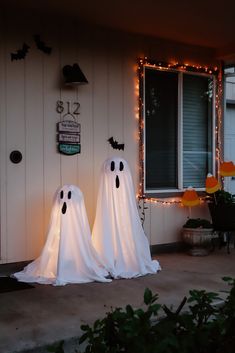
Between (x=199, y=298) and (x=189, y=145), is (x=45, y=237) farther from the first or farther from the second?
(x=199, y=298)

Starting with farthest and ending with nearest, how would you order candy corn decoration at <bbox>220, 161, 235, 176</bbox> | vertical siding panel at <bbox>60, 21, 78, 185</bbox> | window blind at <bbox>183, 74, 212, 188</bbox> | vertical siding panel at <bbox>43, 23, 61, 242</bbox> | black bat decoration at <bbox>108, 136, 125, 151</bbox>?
1. window blind at <bbox>183, 74, 212, 188</bbox>
2. candy corn decoration at <bbox>220, 161, 235, 176</bbox>
3. black bat decoration at <bbox>108, 136, 125, 151</bbox>
4. vertical siding panel at <bbox>60, 21, 78, 185</bbox>
5. vertical siding panel at <bbox>43, 23, 61, 242</bbox>

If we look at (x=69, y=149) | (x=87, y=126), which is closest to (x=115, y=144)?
(x=87, y=126)

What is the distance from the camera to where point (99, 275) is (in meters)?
4.48

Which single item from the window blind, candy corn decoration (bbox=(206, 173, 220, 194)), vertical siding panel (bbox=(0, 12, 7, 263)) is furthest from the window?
vertical siding panel (bbox=(0, 12, 7, 263))

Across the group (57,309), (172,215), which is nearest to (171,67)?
(172,215)

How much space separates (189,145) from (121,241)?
2.05 meters

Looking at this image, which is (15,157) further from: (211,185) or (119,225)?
(211,185)

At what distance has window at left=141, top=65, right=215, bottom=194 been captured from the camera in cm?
589

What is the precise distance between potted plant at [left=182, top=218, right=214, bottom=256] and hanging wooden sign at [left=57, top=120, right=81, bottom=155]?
1677 millimetres

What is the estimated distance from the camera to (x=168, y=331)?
4.65ft

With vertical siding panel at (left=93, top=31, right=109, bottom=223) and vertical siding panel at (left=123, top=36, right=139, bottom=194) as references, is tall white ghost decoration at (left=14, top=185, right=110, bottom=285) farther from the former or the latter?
vertical siding panel at (left=123, top=36, right=139, bottom=194)

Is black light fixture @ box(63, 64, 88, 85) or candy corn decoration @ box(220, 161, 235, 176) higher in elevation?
black light fixture @ box(63, 64, 88, 85)

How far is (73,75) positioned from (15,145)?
3.15ft

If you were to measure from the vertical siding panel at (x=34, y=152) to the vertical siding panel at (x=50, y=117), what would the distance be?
0.05m
